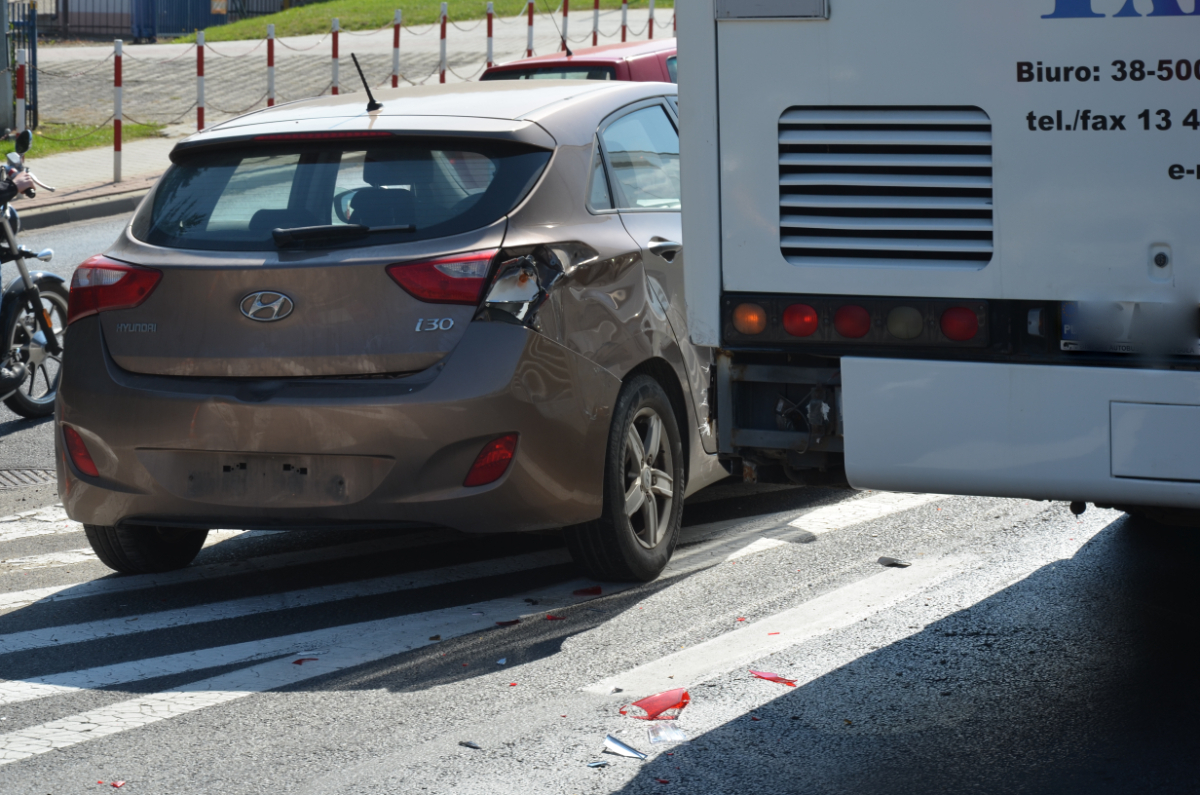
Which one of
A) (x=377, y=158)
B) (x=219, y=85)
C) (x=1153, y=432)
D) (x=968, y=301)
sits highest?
(x=219, y=85)

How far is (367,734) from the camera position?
435cm

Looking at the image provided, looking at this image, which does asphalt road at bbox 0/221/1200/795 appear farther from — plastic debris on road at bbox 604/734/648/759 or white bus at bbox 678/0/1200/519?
white bus at bbox 678/0/1200/519

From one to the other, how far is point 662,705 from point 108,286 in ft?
8.03

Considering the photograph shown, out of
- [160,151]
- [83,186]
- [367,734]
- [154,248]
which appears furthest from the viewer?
[160,151]

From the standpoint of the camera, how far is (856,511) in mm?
6797

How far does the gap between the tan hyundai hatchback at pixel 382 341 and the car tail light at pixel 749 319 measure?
1049 millimetres

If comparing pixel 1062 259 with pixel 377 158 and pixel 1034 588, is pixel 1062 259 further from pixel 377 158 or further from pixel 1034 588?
pixel 377 158

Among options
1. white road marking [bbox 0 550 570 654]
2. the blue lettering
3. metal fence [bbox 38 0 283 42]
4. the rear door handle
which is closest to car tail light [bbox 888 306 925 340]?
the blue lettering

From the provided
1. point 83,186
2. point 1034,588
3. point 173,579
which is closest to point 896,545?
point 1034,588

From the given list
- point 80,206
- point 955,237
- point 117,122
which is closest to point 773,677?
point 955,237

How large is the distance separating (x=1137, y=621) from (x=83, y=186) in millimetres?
14270

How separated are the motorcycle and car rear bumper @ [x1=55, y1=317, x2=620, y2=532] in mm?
3226

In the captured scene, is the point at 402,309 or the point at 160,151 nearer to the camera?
the point at 402,309

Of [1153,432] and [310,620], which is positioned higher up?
[1153,432]
